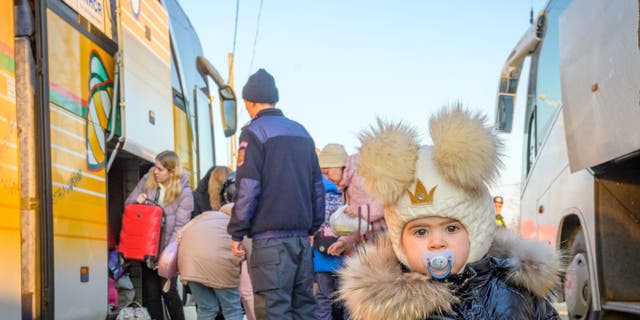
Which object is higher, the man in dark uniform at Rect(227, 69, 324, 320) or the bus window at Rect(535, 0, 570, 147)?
the bus window at Rect(535, 0, 570, 147)

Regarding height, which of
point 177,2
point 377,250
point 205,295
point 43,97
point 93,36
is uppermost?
point 177,2

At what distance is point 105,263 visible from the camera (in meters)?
5.15

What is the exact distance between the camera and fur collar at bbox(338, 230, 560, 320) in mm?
2633

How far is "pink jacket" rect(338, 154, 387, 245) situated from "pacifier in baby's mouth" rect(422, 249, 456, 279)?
2.47m

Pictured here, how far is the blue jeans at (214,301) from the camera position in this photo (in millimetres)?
5379

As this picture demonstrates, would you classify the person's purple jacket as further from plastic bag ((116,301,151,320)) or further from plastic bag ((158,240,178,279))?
plastic bag ((158,240,178,279))

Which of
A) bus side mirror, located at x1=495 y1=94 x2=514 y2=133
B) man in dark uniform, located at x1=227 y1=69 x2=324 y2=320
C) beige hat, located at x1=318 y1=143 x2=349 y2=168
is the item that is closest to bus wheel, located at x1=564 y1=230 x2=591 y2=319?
beige hat, located at x1=318 y1=143 x2=349 y2=168

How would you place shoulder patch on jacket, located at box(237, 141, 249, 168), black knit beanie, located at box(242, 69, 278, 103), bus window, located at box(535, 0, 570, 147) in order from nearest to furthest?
1. shoulder patch on jacket, located at box(237, 141, 249, 168)
2. black knit beanie, located at box(242, 69, 278, 103)
3. bus window, located at box(535, 0, 570, 147)

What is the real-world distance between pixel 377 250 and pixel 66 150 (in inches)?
99.6

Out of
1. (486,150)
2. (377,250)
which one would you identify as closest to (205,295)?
(377,250)

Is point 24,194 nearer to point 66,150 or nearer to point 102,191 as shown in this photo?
point 66,150

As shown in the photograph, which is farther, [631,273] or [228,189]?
[228,189]

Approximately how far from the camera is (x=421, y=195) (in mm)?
2721

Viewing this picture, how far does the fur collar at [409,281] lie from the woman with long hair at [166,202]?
369cm
